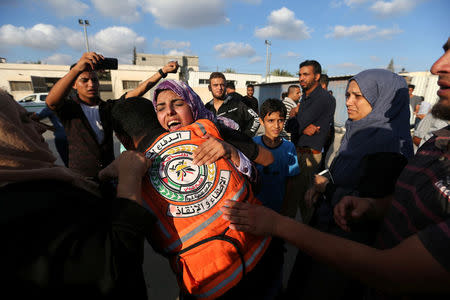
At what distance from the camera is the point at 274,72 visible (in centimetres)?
4925

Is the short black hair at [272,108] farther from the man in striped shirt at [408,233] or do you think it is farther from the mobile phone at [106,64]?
the mobile phone at [106,64]

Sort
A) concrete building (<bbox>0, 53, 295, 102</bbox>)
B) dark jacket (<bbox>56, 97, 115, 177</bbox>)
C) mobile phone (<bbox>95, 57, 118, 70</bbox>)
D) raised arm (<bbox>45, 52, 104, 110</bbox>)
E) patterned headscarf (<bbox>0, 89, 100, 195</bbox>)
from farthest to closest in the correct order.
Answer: concrete building (<bbox>0, 53, 295, 102</bbox>)
dark jacket (<bbox>56, 97, 115, 177</bbox>)
mobile phone (<bbox>95, 57, 118, 70</bbox>)
raised arm (<bbox>45, 52, 104, 110</bbox>)
patterned headscarf (<bbox>0, 89, 100, 195</bbox>)

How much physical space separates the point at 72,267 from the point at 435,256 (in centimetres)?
114

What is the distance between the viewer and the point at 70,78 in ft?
6.63

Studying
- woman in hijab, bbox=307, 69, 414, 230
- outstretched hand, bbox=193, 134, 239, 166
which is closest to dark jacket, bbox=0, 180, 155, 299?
outstretched hand, bbox=193, 134, 239, 166

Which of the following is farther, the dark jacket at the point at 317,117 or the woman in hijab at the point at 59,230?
the dark jacket at the point at 317,117

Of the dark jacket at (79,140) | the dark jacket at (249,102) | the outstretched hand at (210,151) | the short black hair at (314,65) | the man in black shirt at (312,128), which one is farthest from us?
the dark jacket at (249,102)

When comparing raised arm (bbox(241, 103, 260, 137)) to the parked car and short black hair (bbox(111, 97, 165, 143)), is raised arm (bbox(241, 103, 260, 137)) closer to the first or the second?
short black hair (bbox(111, 97, 165, 143))

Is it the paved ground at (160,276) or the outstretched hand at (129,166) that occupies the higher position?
the outstretched hand at (129,166)

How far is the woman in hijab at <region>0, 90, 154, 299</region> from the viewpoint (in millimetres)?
576

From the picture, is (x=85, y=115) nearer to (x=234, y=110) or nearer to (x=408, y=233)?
(x=234, y=110)

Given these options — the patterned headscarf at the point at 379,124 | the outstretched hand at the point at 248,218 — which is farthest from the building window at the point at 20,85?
the patterned headscarf at the point at 379,124

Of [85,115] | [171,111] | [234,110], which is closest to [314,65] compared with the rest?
[234,110]

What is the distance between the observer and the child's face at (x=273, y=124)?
2.56 m
